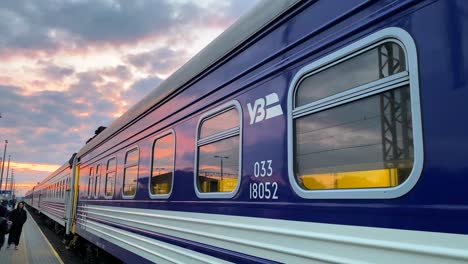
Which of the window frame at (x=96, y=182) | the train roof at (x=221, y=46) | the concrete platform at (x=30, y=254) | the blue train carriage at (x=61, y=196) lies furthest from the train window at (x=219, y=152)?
the concrete platform at (x=30, y=254)

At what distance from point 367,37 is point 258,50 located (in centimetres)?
110

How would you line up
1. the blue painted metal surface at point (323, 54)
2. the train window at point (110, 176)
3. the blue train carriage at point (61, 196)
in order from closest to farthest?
the blue painted metal surface at point (323, 54) < the train window at point (110, 176) < the blue train carriage at point (61, 196)

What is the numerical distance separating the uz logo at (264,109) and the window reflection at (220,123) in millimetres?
223

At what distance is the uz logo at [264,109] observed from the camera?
9.25 ft

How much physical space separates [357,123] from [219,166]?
4.91 ft

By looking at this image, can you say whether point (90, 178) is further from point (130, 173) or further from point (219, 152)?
point (219, 152)

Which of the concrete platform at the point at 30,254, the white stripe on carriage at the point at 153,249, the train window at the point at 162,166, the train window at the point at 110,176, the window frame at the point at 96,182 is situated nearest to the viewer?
the white stripe on carriage at the point at 153,249

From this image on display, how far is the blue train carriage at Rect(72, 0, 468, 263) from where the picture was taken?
1.75 meters

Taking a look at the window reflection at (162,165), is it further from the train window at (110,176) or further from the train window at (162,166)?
the train window at (110,176)

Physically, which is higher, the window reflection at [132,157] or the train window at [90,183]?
the window reflection at [132,157]

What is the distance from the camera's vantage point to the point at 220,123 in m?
3.56

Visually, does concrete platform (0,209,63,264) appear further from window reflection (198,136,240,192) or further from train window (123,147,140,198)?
window reflection (198,136,240,192)

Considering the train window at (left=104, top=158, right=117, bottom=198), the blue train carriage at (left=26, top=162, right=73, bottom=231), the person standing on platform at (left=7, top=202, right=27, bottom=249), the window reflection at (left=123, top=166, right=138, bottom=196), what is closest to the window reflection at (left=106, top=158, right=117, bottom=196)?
the train window at (left=104, top=158, right=117, bottom=198)

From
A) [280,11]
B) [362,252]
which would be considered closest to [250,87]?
[280,11]
